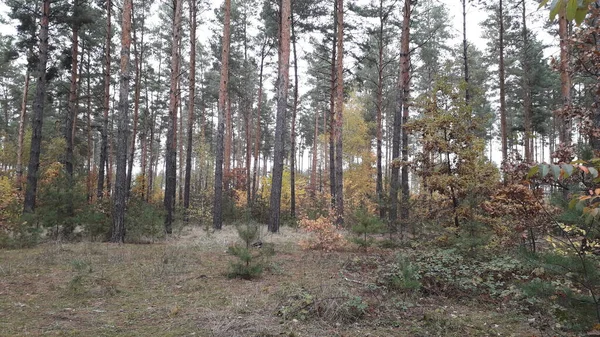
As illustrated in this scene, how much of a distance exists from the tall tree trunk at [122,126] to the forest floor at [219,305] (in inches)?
133

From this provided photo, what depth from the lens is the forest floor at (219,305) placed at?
3.96 meters

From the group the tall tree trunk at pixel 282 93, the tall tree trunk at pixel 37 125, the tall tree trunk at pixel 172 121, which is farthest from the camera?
the tall tree trunk at pixel 172 121

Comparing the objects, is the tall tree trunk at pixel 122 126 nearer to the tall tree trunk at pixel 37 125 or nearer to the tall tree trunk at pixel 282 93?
the tall tree trunk at pixel 37 125

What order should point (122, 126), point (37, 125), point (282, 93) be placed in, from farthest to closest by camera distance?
1. point (282, 93)
2. point (37, 125)
3. point (122, 126)

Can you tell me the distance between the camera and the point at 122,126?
1090cm

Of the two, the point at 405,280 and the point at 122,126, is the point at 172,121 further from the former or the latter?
the point at 405,280

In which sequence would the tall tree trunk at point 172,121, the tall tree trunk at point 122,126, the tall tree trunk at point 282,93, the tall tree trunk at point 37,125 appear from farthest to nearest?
the tall tree trunk at point 172,121 < the tall tree trunk at point 282,93 < the tall tree trunk at point 37,125 < the tall tree trunk at point 122,126

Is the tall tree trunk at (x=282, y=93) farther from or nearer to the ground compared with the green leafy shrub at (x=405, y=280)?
farther from the ground

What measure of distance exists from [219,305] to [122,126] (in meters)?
8.28

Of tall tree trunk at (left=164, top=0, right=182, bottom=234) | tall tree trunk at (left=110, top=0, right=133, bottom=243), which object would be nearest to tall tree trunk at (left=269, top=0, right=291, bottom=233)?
tall tree trunk at (left=164, top=0, right=182, bottom=234)

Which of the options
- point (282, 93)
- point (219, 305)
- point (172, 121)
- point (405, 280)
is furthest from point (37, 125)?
point (405, 280)

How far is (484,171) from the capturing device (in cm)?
786

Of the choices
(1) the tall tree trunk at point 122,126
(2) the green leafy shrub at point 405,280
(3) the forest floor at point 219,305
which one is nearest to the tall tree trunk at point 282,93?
Answer: (1) the tall tree trunk at point 122,126

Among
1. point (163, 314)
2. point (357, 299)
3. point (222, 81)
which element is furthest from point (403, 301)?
point (222, 81)
